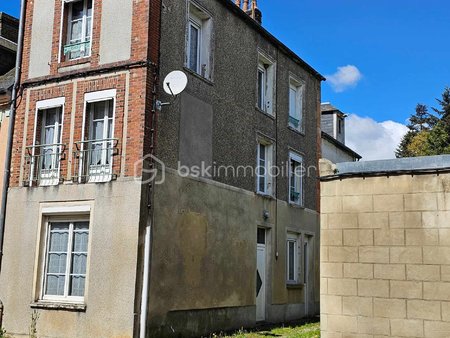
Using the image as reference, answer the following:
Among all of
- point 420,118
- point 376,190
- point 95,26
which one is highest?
point 420,118

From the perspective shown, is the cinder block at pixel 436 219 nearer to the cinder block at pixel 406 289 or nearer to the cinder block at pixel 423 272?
the cinder block at pixel 423 272

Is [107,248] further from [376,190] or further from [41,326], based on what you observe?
[376,190]

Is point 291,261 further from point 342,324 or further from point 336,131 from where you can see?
point 336,131

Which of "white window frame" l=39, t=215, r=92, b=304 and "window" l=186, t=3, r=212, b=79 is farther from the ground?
"window" l=186, t=3, r=212, b=79

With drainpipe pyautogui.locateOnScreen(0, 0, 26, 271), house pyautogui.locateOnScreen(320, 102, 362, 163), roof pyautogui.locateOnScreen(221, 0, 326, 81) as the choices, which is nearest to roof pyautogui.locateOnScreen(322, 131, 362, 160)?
house pyautogui.locateOnScreen(320, 102, 362, 163)

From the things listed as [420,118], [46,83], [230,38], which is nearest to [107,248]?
[46,83]

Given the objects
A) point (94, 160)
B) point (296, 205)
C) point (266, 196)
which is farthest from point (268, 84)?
point (94, 160)

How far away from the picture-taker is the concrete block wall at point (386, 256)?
8.52m

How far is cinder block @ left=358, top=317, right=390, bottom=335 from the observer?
345 inches

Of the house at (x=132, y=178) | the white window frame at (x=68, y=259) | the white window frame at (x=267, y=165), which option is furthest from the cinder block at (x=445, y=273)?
the white window frame at (x=267, y=165)

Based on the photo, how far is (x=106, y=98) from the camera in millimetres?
12422

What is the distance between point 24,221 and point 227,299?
542cm

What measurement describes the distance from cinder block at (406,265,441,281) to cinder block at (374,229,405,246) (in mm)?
429

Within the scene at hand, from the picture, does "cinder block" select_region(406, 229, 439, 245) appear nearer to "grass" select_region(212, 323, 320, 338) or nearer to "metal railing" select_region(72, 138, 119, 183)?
"grass" select_region(212, 323, 320, 338)
